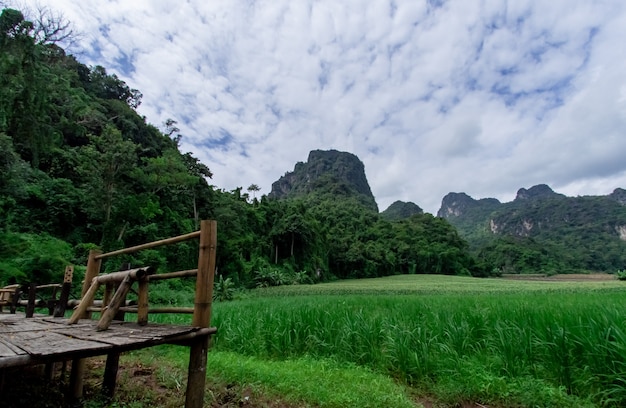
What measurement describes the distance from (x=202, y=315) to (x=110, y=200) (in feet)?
61.7

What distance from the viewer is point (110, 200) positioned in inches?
717

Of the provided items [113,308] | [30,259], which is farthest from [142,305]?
[30,259]

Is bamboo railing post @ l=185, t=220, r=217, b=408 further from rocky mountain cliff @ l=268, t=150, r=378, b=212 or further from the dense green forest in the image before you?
rocky mountain cliff @ l=268, t=150, r=378, b=212

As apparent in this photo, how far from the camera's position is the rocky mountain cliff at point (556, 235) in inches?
2218

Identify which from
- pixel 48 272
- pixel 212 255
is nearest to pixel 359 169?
pixel 48 272

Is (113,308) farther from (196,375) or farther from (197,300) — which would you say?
(196,375)

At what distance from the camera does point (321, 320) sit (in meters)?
5.55

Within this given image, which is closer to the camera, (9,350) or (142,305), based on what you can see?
(9,350)

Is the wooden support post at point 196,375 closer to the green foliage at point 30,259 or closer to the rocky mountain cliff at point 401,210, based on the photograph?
the green foliage at point 30,259

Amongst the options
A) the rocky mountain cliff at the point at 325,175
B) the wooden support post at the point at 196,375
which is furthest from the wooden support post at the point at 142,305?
the rocky mountain cliff at the point at 325,175

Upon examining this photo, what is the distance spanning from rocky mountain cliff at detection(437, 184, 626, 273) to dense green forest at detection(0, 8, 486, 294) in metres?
10.6

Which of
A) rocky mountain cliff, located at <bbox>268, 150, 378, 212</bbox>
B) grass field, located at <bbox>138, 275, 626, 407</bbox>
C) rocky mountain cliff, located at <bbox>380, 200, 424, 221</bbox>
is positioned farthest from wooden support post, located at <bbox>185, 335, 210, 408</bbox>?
rocky mountain cliff, located at <bbox>380, 200, 424, 221</bbox>

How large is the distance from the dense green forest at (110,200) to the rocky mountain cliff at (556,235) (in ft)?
34.8

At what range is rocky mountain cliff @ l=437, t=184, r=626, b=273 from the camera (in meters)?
56.3
